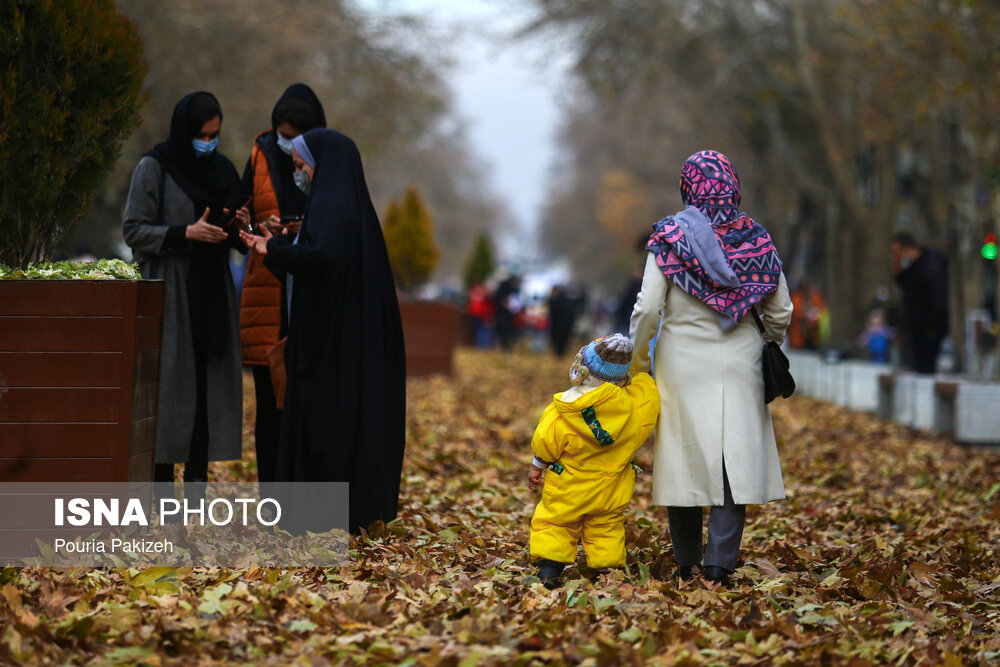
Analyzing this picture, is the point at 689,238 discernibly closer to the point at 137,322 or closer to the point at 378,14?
the point at 137,322

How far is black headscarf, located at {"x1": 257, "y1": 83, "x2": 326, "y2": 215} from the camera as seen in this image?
720 centimetres

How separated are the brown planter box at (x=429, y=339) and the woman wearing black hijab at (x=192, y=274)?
13298 millimetres

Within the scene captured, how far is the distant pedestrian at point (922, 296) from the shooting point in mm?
15516

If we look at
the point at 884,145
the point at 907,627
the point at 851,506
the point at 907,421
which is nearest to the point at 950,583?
the point at 907,627

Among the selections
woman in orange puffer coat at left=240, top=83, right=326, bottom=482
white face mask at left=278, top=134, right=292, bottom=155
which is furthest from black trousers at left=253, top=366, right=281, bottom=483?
white face mask at left=278, top=134, right=292, bottom=155

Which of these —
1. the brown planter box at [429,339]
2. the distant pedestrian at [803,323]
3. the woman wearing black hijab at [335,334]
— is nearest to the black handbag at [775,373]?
the woman wearing black hijab at [335,334]

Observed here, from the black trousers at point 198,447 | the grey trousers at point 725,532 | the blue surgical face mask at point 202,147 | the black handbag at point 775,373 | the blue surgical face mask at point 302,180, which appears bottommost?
the grey trousers at point 725,532

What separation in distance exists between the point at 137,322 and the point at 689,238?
7.74ft

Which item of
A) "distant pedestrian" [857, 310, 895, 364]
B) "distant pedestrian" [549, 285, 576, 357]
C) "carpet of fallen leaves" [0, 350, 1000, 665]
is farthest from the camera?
"distant pedestrian" [549, 285, 576, 357]

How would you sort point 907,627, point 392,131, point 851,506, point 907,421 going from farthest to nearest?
1. point 392,131
2. point 907,421
3. point 851,506
4. point 907,627

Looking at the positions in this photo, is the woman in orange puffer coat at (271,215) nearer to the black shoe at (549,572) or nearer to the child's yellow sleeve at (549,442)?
the child's yellow sleeve at (549,442)

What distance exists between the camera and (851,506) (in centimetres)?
926

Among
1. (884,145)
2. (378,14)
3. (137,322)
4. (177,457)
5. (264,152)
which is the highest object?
(378,14)

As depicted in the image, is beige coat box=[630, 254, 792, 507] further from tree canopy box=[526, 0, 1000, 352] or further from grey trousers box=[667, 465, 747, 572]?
tree canopy box=[526, 0, 1000, 352]
